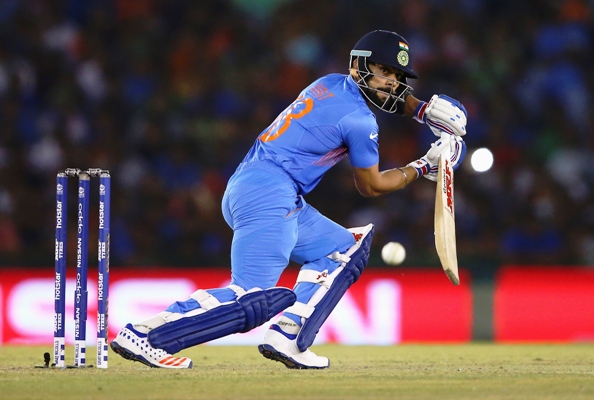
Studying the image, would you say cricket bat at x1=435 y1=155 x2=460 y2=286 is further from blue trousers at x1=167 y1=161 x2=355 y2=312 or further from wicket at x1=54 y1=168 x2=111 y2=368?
wicket at x1=54 y1=168 x2=111 y2=368

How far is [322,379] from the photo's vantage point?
14.6 feet

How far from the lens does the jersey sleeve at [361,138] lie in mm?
4883

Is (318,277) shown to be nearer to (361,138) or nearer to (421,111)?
(361,138)

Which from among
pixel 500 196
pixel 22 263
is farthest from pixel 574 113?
pixel 22 263

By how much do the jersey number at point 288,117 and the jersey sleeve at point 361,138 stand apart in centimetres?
21

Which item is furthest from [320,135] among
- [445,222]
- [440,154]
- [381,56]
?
[445,222]

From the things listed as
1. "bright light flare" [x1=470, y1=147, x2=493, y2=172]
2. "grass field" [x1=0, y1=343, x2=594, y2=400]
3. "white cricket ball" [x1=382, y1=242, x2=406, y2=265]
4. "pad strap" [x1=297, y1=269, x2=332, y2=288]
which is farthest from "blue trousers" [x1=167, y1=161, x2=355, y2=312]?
"white cricket ball" [x1=382, y1=242, x2=406, y2=265]

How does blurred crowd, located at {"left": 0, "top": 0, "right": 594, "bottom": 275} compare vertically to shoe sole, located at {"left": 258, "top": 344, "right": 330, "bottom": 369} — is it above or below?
above

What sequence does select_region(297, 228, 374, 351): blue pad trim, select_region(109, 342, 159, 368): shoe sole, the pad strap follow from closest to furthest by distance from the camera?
select_region(109, 342, 159, 368): shoe sole < select_region(297, 228, 374, 351): blue pad trim < the pad strap

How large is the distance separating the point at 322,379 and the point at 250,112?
5507mm

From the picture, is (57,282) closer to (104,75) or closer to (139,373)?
(139,373)

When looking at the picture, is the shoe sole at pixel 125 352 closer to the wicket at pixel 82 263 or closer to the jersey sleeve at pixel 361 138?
the wicket at pixel 82 263

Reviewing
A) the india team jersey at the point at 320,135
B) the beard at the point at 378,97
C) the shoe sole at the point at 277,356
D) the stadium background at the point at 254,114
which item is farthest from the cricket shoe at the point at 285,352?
the stadium background at the point at 254,114

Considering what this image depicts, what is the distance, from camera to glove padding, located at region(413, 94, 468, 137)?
5.27 meters
